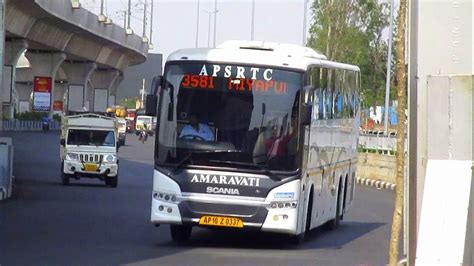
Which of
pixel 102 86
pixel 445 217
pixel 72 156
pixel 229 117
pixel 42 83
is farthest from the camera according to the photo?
pixel 102 86

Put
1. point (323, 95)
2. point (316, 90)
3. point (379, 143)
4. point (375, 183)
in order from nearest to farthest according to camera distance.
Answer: point (316, 90) → point (323, 95) → point (375, 183) → point (379, 143)

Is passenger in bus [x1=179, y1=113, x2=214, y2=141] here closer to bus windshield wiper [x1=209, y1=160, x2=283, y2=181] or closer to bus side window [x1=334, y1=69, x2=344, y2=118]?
bus windshield wiper [x1=209, y1=160, x2=283, y2=181]

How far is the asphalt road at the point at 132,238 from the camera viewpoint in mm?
18219

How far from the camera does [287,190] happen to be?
19.8m

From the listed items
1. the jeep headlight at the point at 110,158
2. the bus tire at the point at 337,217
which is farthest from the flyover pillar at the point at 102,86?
the bus tire at the point at 337,217

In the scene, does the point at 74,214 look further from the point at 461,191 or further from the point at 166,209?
the point at 461,191

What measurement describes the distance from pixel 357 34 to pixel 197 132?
157 feet

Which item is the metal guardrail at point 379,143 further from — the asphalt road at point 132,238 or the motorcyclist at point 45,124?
the motorcyclist at point 45,124

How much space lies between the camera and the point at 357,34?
66938 mm

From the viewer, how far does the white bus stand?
19766 mm

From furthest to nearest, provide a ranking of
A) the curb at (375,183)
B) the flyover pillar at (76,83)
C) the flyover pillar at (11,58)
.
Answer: the flyover pillar at (76,83) < the flyover pillar at (11,58) < the curb at (375,183)

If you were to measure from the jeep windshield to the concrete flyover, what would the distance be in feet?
14.4

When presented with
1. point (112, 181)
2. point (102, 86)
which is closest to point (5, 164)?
point (112, 181)

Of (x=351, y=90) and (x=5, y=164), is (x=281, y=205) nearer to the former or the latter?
(x=351, y=90)
